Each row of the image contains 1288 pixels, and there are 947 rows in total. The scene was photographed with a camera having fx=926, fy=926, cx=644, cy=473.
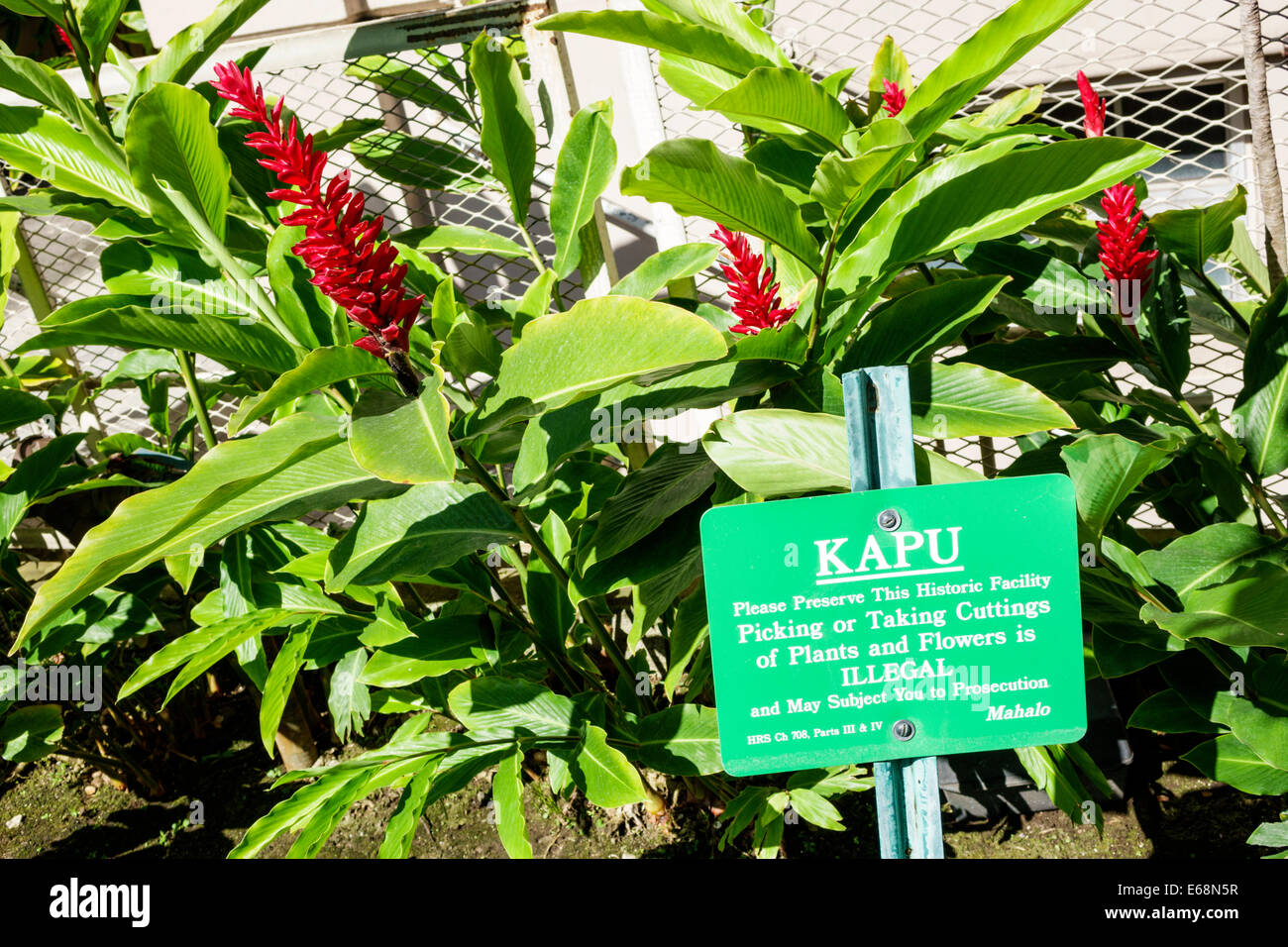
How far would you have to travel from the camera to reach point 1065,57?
2.73 m

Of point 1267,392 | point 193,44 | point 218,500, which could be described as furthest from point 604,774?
point 193,44

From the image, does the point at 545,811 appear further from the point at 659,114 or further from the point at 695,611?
the point at 659,114

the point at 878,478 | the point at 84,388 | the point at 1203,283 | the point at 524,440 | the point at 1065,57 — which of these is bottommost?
the point at 878,478

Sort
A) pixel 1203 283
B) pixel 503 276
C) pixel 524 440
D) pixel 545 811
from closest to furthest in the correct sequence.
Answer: pixel 524 440 < pixel 1203 283 < pixel 545 811 < pixel 503 276

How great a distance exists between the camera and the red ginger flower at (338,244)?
98 centimetres

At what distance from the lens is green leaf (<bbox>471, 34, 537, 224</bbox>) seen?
150cm

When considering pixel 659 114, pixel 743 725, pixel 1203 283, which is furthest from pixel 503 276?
pixel 743 725

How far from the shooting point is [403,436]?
0.98 m

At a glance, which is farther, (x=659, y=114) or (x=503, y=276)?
(x=503, y=276)

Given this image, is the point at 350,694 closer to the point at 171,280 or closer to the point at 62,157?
the point at 171,280

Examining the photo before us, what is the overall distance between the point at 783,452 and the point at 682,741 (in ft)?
2.16

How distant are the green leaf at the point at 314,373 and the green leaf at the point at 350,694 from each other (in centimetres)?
93

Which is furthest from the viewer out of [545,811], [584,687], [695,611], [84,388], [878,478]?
[84,388]

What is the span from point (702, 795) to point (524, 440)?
3.75 ft
